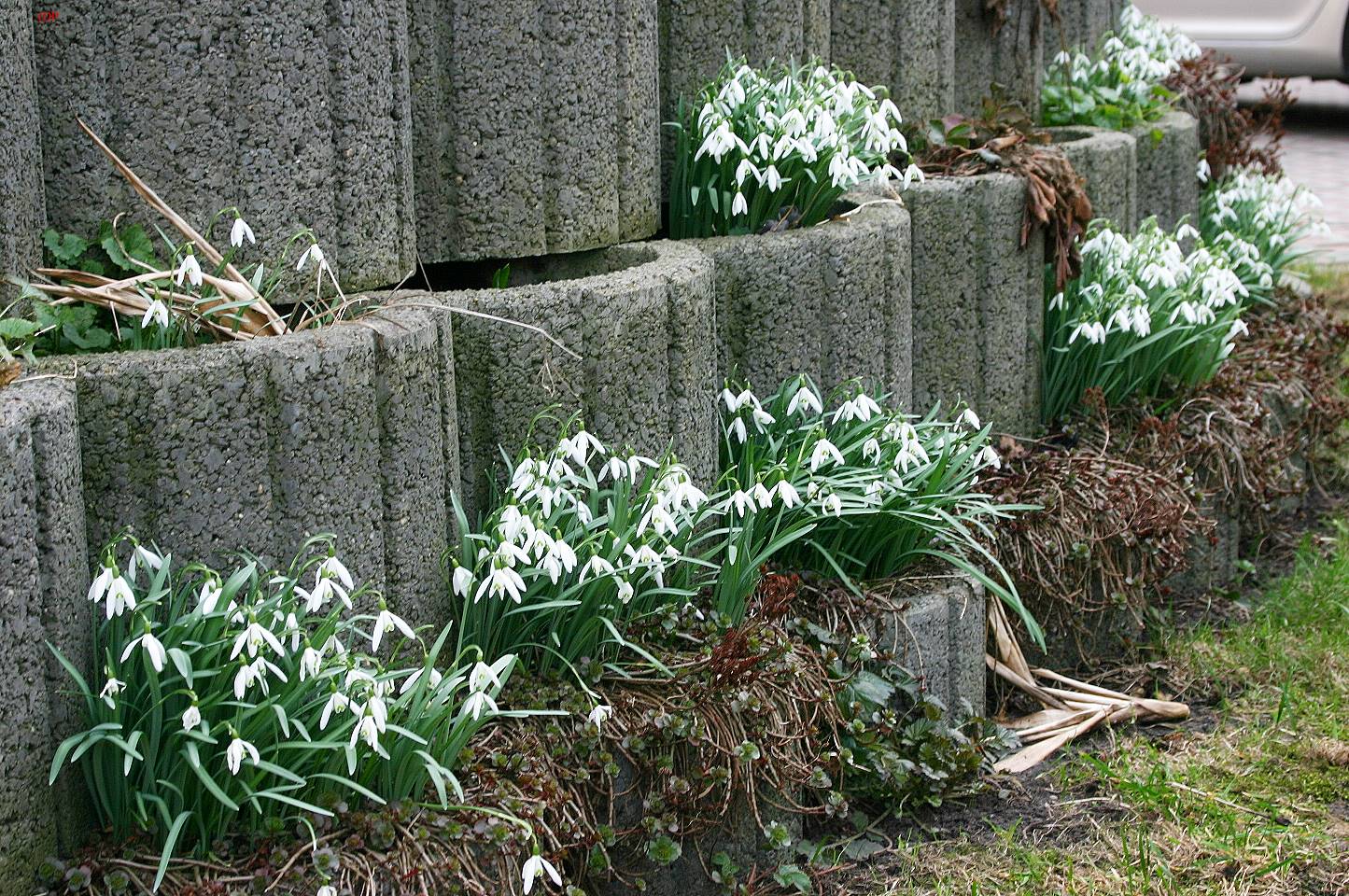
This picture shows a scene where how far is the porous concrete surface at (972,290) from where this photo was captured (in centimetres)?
435

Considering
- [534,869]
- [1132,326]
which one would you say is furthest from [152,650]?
[1132,326]

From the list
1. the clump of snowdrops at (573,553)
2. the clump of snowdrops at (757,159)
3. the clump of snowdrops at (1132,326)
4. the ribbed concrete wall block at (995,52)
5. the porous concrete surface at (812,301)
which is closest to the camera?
the clump of snowdrops at (573,553)

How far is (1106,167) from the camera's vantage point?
5.24 m

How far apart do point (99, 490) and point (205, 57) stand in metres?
0.78

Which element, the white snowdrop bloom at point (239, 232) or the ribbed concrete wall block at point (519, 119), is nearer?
the white snowdrop bloom at point (239, 232)

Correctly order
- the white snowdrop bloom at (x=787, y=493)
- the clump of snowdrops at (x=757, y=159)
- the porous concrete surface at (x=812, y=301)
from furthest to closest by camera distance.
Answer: the clump of snowdrops at (x=757, y=159)
the porous concrete surface at (x=812, y=301)
the white snowdrop bloom at (x=787, y=493)

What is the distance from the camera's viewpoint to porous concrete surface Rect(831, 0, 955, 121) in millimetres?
4668

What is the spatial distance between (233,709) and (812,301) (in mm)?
1759

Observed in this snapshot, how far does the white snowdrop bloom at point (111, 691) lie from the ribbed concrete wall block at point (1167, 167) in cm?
432

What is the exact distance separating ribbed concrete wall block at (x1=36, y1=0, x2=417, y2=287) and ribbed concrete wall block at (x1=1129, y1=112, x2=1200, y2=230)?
3.54m

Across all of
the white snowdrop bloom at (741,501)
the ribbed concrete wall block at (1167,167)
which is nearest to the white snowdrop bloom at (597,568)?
the white snowdrop bloom at (741,501)

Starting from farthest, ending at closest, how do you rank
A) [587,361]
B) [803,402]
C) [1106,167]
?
[1106,167] → [803,402] → [587,361]

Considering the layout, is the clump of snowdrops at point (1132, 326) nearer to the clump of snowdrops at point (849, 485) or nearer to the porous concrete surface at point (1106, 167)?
the porous concrete surface at point (1106, 167)

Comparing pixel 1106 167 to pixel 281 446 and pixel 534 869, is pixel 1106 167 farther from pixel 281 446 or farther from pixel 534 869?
pixel 534 869
